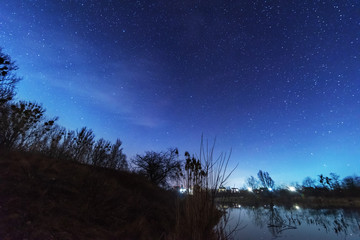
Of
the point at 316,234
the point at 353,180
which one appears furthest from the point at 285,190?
the point at 316,234

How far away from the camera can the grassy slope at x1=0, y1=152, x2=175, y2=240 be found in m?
3.87

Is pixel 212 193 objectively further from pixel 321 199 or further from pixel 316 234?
pixel 321 199

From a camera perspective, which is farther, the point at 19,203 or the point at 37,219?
the point at 19,203

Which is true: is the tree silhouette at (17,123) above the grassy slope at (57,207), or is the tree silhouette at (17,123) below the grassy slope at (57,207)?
above

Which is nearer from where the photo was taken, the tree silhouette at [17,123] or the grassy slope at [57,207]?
the grassy slope at [57,207]

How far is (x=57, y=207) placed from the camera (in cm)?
502

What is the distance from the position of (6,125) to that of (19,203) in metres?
9.02

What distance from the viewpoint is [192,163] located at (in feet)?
9.96

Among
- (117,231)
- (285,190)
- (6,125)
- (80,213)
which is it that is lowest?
(117,231)

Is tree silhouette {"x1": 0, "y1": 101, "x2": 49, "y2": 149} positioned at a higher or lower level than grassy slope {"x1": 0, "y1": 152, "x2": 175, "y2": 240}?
higher

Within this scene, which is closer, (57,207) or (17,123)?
(57,207)

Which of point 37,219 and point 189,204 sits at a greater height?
point 189,204

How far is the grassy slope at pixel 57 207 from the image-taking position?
3873 millimetres

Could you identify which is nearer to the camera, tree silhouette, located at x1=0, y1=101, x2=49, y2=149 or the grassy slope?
the grassy slope
